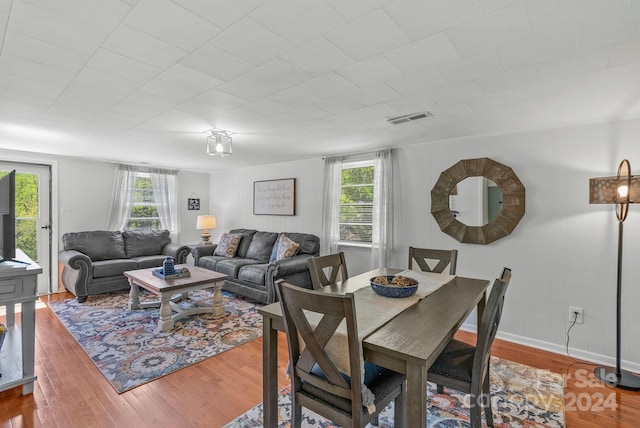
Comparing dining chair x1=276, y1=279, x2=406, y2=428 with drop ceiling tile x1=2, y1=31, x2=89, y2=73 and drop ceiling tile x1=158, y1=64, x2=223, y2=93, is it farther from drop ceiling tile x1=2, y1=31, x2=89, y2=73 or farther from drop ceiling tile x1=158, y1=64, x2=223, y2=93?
drop ceiling tile x1=2, y1=31, x2=89, y2=73

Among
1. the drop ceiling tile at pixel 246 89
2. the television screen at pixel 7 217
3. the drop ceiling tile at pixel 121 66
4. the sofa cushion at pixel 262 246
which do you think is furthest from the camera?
the sofa cushion at pixel 262 246

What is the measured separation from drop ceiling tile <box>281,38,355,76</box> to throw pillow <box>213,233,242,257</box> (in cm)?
399

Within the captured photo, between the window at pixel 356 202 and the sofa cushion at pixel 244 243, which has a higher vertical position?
the window at pixel 356 202

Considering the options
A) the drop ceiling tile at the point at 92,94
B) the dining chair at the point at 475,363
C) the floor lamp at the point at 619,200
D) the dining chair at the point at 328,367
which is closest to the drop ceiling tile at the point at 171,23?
the drop ceiling tile at the point at 92,94

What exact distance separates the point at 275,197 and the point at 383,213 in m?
2.27

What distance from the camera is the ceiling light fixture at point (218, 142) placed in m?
3.30

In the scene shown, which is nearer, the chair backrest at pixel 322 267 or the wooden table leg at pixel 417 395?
the wooden table leg at pixel 417 395

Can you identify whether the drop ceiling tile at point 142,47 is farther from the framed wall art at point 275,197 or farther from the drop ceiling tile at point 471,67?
the framed wall art at point 275,197

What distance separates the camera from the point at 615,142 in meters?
2.69

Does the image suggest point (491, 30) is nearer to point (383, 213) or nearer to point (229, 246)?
point (383, 213)

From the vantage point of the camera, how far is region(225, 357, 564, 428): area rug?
1.90 metres

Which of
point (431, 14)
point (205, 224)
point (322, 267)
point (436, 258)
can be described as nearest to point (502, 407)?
point (436, 258)

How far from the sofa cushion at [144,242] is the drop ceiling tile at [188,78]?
164 inches

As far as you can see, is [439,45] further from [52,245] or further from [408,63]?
[52,245]
